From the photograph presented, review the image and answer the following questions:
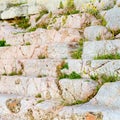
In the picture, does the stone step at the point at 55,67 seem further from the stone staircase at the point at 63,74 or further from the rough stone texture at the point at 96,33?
the rough stone texture at the point at 96,33

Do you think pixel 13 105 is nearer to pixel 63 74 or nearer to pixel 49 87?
pixel 49 87

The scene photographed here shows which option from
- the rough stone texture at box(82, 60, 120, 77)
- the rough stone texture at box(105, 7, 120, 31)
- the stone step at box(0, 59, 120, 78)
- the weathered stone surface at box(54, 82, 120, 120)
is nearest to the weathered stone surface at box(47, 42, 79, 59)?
the stone step at box(0, 59, 120, 78)

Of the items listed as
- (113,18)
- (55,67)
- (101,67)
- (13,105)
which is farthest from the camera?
(113,18)

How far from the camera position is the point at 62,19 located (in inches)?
482

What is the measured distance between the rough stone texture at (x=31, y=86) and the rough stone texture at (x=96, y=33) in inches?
75.0

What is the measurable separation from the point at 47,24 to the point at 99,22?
221 centimetres

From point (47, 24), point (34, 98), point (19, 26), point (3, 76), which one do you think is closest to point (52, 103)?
point (34, 98)

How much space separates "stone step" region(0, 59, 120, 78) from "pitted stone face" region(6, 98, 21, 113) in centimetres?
105

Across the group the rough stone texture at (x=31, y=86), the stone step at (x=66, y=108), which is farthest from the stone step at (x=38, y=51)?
the stone step at (x=66, y=108)

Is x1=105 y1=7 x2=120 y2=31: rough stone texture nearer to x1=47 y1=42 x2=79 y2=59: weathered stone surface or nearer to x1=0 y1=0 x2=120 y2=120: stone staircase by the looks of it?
x1=0 y1=0 x2=120 y2=120: stone staircase

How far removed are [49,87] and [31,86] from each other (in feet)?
2.17

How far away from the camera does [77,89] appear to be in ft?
28.9

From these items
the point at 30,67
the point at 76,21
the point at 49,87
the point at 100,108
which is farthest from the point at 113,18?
the point at 100,108

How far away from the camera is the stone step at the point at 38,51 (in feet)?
34.8
